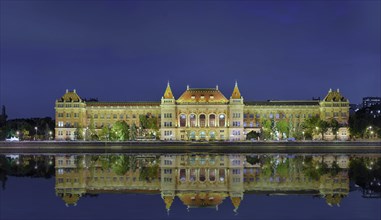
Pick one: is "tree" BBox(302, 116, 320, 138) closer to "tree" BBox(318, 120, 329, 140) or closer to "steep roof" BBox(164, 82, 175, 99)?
"tree" BBox(318, 120, 329, 140)

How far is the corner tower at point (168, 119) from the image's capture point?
401ft

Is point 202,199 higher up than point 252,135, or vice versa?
point 252,135

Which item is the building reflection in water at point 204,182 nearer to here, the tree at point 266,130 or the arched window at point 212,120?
the tree at point 266,130

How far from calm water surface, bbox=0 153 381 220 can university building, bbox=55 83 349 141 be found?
230 feet

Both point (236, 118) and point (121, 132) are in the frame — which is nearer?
point (121, 132)

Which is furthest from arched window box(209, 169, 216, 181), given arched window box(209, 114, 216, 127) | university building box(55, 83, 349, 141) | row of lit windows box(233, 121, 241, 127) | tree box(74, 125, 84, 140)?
row of lit windows box(233, 121, 241, 127)

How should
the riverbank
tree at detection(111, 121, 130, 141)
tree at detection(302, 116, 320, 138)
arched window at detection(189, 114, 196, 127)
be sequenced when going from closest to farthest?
the riverbank
tree at detection(111, 121, 130, 141)
tree at detection(302, 116, 320, 138)
arched window at detection(189, 114, 196, 127)

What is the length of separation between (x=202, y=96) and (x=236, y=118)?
31.2 ft


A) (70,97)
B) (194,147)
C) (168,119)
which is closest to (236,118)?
(168,119)

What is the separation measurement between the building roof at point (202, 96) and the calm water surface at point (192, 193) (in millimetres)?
72720

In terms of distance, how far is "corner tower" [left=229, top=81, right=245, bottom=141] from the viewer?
400 ft

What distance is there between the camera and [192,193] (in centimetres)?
3428

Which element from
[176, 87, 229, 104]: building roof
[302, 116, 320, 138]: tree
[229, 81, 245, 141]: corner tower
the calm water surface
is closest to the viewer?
the calm water surface

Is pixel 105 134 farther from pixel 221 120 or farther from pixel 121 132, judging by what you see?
pixel 221 120
